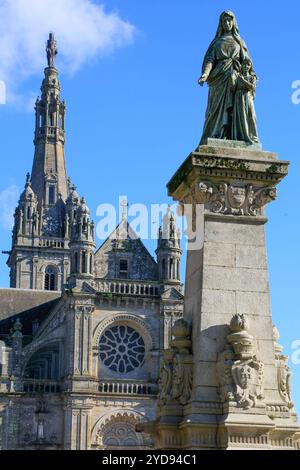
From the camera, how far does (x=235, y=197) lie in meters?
11.4

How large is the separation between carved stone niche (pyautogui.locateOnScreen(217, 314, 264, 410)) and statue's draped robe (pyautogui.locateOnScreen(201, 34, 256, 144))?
105 inches

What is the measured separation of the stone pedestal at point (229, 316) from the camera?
10.4 m

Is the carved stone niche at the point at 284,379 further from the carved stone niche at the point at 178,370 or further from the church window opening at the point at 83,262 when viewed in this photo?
the church window opening at the point at 83,262

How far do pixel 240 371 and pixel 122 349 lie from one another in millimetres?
43312

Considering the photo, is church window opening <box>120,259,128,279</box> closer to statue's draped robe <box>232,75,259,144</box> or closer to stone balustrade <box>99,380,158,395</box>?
stone balustrade <box>99,380,158,395</box>

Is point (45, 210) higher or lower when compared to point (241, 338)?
higher

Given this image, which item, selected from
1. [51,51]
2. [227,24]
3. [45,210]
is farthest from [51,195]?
[227,24]

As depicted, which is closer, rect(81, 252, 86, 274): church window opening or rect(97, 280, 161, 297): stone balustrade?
rect(81, 252, 86, 274): church window opening

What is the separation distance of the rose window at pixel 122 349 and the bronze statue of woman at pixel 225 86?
41739 mm

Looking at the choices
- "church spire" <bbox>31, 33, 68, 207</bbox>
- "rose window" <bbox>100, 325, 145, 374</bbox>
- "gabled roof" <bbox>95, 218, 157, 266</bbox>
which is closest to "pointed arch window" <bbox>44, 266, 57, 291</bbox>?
"church spire" <bbox>31, 33, 68, 207</bbox>

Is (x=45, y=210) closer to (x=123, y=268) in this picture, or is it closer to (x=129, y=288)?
(x=123, y=268)

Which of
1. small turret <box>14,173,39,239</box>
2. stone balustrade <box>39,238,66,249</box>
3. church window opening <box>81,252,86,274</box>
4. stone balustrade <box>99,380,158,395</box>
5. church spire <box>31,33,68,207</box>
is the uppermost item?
church spire <box>31,33,68,207</box>

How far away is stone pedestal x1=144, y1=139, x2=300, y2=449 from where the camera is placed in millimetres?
10438
